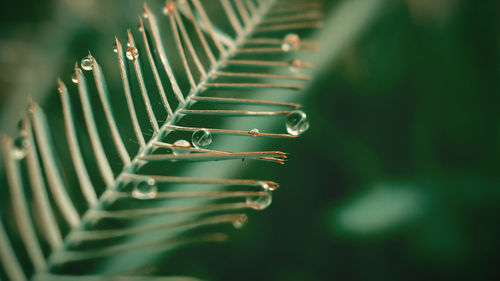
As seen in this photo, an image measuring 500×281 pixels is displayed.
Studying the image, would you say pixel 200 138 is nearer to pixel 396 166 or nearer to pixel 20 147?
pixel 20 147

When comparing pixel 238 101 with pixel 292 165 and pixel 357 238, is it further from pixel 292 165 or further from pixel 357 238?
pixel 357 238

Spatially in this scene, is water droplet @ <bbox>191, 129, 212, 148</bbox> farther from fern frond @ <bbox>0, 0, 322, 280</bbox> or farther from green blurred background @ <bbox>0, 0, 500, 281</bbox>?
green blurred background @ <bbox>0, 0, 500, 281</bbox>

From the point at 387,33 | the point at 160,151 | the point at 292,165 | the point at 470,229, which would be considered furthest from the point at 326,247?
the point at 160,151

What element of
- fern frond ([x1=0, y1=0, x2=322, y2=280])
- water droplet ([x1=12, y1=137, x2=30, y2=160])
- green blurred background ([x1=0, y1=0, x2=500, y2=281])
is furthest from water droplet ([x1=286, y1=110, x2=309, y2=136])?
green blurred background ([x1=0, y1=0, x2=500, y2=281])

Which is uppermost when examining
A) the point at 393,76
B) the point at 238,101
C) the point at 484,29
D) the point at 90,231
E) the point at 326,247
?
the point at 484,29

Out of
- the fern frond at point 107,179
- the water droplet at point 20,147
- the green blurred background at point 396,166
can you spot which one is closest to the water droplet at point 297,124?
the fern frond at point 107,179
